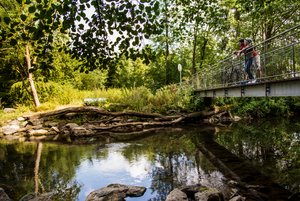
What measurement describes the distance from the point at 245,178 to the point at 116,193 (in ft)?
11.3

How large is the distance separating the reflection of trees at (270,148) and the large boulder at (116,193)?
3.41 metres

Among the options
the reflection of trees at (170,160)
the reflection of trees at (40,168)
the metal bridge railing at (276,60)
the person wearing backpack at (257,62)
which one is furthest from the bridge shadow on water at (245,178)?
the reflection of trees at (40,168)

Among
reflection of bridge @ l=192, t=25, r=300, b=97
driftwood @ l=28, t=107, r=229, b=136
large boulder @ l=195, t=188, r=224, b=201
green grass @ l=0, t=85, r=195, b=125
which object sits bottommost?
large boulder @ l=195, t=188, r=224, b=201

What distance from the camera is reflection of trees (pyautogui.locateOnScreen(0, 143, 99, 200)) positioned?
8.16 m

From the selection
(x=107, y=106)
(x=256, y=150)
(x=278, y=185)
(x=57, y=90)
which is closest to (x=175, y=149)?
(x=256, y=150)

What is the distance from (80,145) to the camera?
→ 1442 cm

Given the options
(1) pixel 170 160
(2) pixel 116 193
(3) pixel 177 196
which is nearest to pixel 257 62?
(1) pixel 170 160

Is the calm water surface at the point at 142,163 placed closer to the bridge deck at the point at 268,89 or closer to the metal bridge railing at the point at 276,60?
the bridge deck at the point at 268,89

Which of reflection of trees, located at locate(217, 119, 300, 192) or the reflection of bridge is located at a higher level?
the reflection of bridge

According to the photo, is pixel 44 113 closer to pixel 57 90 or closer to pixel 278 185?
pixel 57 90

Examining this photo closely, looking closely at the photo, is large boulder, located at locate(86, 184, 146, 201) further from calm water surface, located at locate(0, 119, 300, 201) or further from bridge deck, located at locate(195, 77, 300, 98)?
bridge deck, located at locate(195, 77, 300, 98)

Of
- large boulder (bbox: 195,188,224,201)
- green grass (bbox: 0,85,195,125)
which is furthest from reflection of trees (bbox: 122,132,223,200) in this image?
green grass (bbox: 0,85,195,125)

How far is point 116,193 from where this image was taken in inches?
279

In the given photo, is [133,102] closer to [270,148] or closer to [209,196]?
[270,148]
